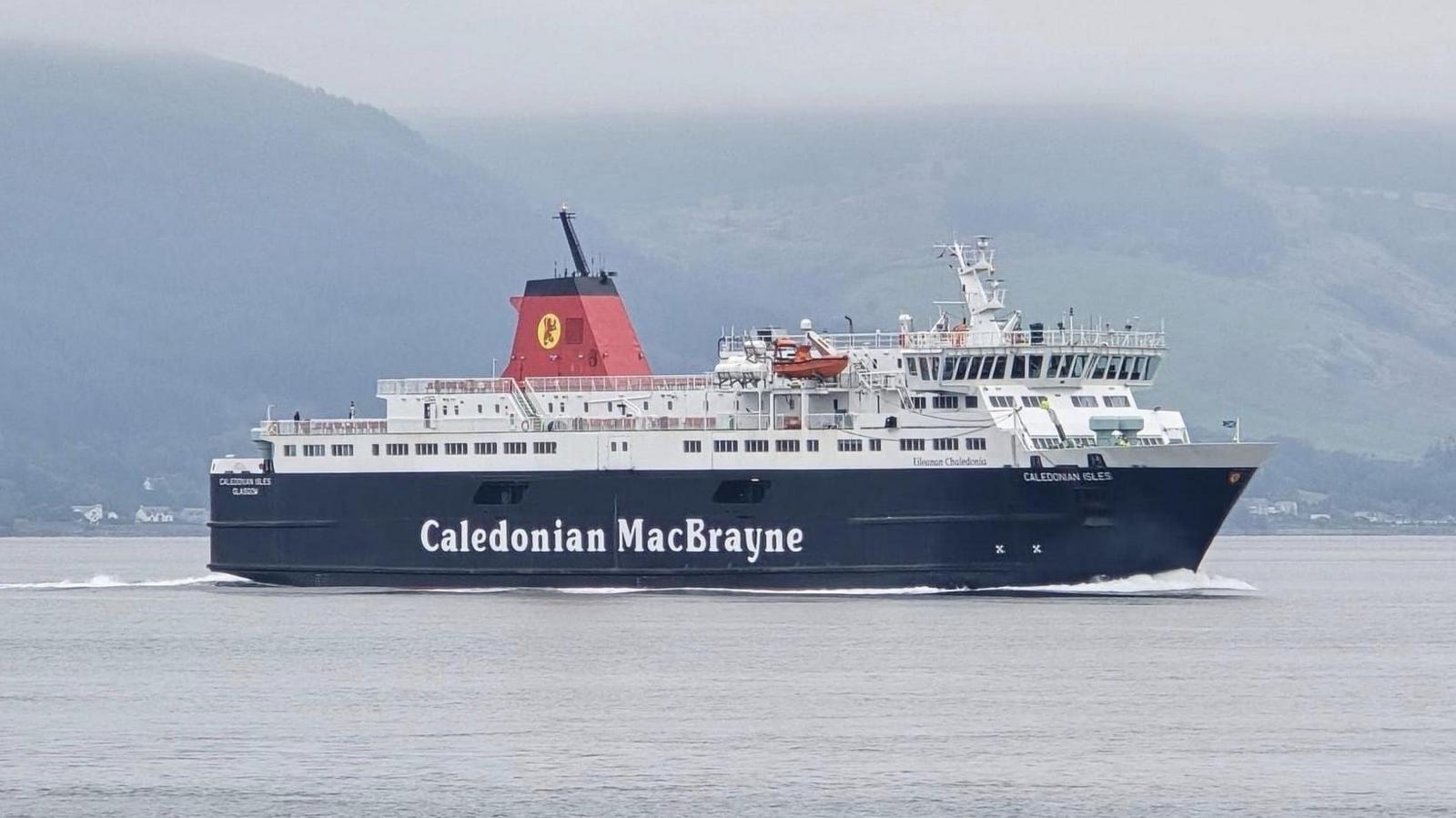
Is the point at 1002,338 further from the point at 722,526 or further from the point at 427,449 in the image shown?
the point at 427,449

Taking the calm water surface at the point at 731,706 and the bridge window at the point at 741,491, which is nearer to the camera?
the calm water surface at the point at 731,706

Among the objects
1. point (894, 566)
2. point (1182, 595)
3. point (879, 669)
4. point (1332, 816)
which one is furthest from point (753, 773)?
point (1182, 595)

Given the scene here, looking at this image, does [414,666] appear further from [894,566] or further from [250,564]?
[250,564]

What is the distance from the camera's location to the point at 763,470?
2515 inches

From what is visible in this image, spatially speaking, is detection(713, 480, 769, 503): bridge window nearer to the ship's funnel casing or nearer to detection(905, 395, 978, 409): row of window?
detection(905, 395, 978, 409): row of window

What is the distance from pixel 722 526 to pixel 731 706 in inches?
752

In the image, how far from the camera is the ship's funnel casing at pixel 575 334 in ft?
229

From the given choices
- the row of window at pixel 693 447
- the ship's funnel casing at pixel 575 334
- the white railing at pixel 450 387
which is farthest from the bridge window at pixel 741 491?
the white railing at pixel 450 387

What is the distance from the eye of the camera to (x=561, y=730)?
140ft

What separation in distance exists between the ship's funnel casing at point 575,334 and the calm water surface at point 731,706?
21.9 feet

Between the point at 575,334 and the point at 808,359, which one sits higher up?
the point at 575,334

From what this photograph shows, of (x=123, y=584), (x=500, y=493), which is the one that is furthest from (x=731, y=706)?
(x=123, y=584)

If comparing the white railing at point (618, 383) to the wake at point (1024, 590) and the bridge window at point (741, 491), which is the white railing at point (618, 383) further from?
the wake at point (1024, 590)

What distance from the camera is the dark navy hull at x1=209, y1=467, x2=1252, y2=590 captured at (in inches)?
2424
